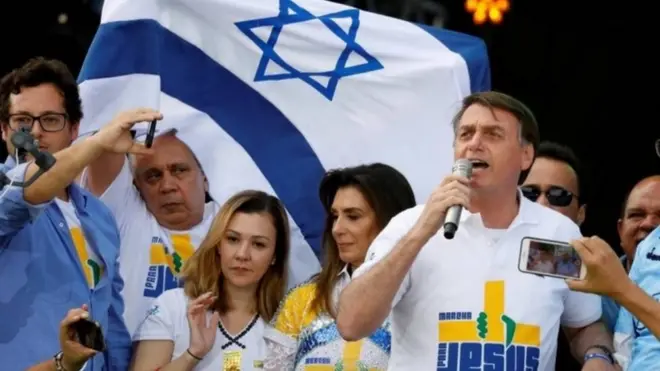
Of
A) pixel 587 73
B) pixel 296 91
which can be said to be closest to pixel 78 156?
pixel 296 91

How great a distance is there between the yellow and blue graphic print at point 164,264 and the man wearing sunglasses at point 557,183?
1.37m

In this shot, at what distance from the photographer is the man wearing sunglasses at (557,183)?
6035 millimetres

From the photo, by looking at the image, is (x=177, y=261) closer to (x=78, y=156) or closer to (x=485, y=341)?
(x=78, y=156)

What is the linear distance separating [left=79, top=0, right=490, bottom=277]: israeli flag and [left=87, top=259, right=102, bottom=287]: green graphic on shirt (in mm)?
963

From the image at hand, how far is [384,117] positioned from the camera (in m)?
6.50

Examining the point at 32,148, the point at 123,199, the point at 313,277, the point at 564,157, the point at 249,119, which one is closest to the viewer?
the point at 32,148

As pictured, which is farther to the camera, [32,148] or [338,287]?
[338,287]

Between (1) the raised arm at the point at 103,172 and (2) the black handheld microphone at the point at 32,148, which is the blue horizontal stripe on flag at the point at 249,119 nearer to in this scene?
(1) the raised arm at the point at 103,172

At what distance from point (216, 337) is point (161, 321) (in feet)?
0.73

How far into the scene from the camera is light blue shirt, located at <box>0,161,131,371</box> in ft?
16.7

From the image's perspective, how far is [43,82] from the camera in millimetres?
5500

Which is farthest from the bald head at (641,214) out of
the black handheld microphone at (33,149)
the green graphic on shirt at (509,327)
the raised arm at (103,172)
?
the black handheld microphone at (33,149)

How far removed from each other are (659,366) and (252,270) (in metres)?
1.63

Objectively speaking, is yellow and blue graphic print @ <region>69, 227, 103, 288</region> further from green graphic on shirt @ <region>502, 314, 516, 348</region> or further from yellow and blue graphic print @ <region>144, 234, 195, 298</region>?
green graphic on shirt @ <region>502, 314, 516, 348</region>
